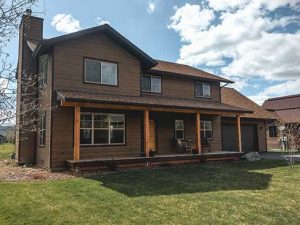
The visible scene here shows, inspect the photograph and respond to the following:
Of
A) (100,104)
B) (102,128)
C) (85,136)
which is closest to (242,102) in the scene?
(102,128)

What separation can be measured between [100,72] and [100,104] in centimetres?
266

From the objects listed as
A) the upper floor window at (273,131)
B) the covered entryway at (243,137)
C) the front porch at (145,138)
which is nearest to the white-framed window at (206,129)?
the front porch at (145,138)

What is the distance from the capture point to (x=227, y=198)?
830cm

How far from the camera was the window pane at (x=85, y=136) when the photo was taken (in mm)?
14297

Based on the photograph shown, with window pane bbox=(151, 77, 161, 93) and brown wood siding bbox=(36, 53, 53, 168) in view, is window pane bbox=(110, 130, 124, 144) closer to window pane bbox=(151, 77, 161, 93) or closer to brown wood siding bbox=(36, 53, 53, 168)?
brown wood siding bbox=(36, 53, 53, 168)

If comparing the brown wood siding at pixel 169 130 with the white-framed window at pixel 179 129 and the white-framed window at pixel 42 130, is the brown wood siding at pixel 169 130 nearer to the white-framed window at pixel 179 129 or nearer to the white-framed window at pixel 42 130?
the white-framed window at pixel 179 129

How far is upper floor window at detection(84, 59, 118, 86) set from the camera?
1490 cm

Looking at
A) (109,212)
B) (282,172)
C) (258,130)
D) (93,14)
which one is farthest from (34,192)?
(258,130)

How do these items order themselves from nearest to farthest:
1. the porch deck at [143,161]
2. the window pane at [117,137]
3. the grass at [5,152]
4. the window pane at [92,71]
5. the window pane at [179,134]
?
the porch deck at [143,161] < the window pane at [92,71] < the window pane at [117,137] < the window pane at [179,134] < the grass at [5,152]

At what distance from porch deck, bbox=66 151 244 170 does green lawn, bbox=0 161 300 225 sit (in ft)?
4.33

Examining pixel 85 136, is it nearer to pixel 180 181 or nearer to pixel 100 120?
pixel 100 120

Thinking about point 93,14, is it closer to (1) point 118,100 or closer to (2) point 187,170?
(1) point 118,100

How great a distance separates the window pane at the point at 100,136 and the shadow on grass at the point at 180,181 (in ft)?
9.12

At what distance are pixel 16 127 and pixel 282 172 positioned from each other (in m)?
11.8
